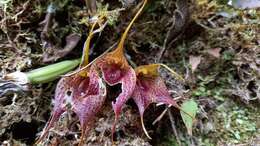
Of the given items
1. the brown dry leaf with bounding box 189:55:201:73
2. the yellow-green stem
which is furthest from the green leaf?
the yellow-green stem

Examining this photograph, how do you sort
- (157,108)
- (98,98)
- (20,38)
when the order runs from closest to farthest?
(98,98)
(157,108)
(20,38)

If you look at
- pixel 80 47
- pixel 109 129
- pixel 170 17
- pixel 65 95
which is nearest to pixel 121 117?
pixel 109 129

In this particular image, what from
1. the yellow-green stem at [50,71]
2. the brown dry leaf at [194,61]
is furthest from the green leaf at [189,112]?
the yellow-green stem at [50,71]

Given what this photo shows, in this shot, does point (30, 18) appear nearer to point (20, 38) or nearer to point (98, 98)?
point (20, 38)

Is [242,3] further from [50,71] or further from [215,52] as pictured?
[50,71]

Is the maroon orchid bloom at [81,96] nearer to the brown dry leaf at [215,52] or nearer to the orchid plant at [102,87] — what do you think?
the orchid plant at [102,87]

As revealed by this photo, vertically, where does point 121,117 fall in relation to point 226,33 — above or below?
below

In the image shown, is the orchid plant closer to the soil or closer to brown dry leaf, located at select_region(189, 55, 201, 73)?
the soil
